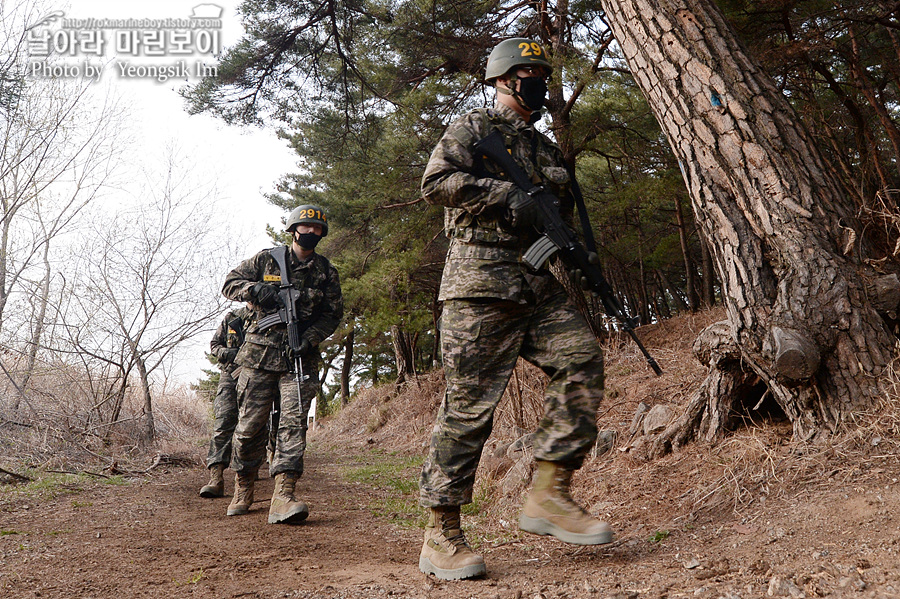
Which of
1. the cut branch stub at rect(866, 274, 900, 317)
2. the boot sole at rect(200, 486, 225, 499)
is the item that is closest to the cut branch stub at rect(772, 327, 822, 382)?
the cut branch stub at rect(866, 274, 900, 317)

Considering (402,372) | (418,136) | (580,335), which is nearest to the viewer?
(580,335)

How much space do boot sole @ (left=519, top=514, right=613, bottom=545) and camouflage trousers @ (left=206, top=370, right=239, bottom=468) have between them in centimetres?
396

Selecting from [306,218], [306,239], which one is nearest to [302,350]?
[306,239]

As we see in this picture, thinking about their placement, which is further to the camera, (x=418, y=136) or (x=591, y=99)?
(x=418, y=136)

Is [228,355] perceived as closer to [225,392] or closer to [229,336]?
[229,336]

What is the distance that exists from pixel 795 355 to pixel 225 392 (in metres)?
5.51

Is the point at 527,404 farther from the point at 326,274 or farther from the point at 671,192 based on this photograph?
the point at 671,192

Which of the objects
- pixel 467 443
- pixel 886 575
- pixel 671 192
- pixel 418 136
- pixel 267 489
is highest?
pixel 418 136

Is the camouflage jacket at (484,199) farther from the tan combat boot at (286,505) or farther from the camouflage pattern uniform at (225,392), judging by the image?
the camouflage pattern uniform at (225,392)

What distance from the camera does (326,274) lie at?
16.9 feet

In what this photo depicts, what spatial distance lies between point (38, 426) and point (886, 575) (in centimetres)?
750

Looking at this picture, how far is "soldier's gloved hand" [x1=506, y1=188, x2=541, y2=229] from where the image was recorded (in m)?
2.64

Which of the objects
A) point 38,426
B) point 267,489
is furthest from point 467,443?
point 38,426

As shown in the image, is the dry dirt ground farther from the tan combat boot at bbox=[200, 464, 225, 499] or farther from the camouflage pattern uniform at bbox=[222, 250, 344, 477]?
the camouflage pattern uniform at bbox=[222, 250, 344, 477]
